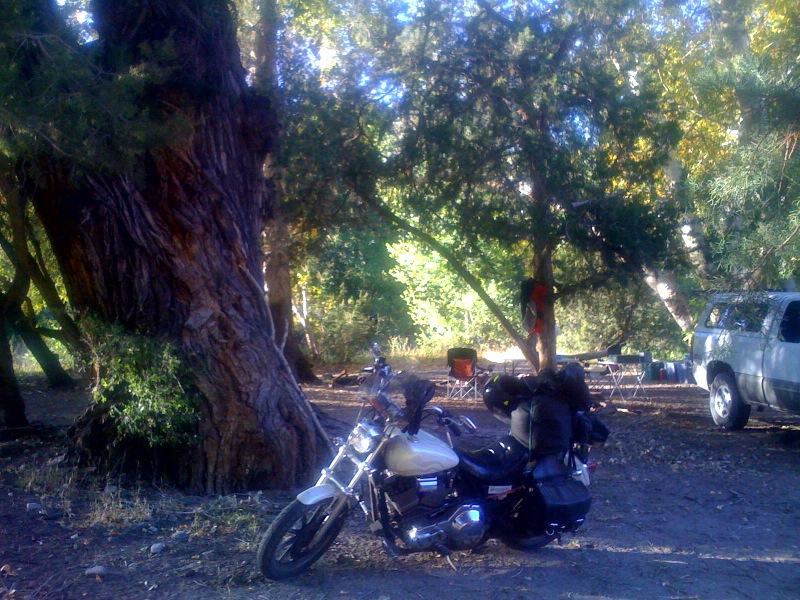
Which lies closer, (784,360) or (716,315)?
(784,360)

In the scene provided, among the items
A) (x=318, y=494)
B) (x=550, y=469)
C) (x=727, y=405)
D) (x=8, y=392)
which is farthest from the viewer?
(x=727, y=405)

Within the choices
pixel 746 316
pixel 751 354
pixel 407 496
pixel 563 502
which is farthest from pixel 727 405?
pixel 407 496

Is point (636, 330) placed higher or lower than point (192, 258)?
lower

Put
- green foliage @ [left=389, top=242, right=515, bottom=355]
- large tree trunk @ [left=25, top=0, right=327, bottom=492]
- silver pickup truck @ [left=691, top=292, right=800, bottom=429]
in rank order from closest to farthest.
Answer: large tree trunk @ [left=25, top=0, right=327, bottom=492], silver pickup truck @ [left=691, top=292, right=800, bottom=429], green foliage @ [left=389, top=242, right=515, bottom=355]

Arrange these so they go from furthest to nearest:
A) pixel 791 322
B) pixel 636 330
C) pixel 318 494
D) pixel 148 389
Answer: pixel 636 330, pixel 791 322, pixel 148 389, pixel 318 494

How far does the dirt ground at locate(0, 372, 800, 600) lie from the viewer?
4961 mm

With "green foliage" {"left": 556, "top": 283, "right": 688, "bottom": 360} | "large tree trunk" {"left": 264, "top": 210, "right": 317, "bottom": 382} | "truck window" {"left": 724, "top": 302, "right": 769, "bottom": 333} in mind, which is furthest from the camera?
"green foliage" {"left": 556, "top": 283, "right": 688, "bottom": 360}

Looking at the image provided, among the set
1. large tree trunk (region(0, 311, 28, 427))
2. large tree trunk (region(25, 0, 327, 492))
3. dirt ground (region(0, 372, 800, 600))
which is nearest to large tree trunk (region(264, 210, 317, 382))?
large tree trunk (region(0, 311, 28, 427))

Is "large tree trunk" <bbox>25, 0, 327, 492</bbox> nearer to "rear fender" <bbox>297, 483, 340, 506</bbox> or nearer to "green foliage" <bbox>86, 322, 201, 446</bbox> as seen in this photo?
"green foliage" <bbox>86, 322, 201, 446</bbox>

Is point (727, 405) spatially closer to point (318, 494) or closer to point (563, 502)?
point (563, 502)

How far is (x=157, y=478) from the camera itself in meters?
7.04

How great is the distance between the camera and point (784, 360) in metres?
9.30

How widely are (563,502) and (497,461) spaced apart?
1.69ft

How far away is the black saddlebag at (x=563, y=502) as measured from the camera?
5.20m
